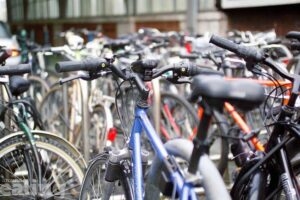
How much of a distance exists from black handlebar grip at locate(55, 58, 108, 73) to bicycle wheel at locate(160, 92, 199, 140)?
2.34 metres

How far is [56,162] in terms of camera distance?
12.0ft

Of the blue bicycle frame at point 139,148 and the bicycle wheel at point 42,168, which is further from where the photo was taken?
the bicycle wheel at point 42,168

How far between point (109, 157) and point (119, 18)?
1115cm

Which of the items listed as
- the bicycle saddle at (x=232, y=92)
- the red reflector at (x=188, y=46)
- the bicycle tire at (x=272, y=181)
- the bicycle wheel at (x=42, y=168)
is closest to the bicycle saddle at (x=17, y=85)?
the bicycle wheel at (x=42, y=168)

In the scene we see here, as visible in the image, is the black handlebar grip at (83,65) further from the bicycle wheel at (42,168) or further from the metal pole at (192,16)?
the metal pole at (192,16)

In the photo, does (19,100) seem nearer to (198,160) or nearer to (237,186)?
(237,186)

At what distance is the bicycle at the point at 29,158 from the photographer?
11.4 feet

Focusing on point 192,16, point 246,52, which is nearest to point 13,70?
point 246,52

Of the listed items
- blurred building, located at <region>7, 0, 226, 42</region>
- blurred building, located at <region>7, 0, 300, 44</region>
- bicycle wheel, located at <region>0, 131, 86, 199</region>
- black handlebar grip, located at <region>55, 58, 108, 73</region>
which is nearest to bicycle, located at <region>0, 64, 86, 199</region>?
bicycle wheel, located at <region>0, 131, 86, 199</region>

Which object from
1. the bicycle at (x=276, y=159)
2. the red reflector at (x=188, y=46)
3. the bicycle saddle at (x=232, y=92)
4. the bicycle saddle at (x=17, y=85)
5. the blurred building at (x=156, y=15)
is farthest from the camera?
the blurred building at (x=156, y=15)

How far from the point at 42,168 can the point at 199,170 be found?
1706 mm

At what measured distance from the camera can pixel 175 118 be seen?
541 centimetres

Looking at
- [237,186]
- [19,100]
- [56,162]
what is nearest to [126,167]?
[237,186]

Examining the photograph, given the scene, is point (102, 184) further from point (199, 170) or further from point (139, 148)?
point (199, 170)
